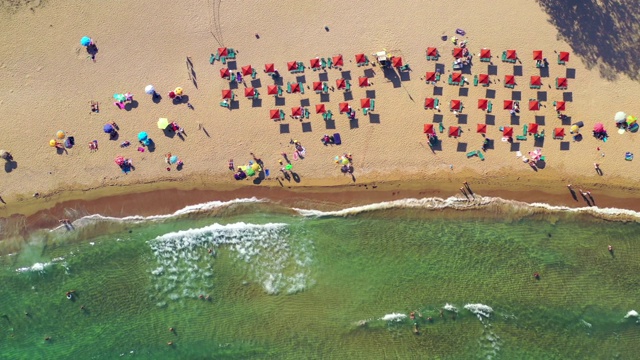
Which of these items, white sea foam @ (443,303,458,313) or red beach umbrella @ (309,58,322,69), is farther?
red beach umbrella @ (309,58,322,69)

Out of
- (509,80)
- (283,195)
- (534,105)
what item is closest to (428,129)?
(509,80)

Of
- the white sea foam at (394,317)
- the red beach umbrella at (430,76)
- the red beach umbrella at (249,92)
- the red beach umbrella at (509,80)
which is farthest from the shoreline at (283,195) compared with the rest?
the white sea foam at (394,317)

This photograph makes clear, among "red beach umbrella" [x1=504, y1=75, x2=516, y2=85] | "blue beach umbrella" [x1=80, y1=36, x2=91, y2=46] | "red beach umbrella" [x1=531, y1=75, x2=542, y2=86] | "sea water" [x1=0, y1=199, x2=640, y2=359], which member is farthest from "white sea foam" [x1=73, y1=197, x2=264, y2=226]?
"red beach umbrella" [x1=531, y1=75, x2=542, y2=86]

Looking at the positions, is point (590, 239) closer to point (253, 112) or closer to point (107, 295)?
point (253, 112)

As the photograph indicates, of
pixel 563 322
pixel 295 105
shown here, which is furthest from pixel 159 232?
pixel 563 322

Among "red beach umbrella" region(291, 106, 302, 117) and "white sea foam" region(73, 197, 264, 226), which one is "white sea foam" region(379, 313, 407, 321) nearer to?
"white sea foam" region(73, 197, 264, 226)

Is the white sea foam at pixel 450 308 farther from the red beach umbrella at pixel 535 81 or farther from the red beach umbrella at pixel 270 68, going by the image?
the red beach umbrella at pixel 270 68
